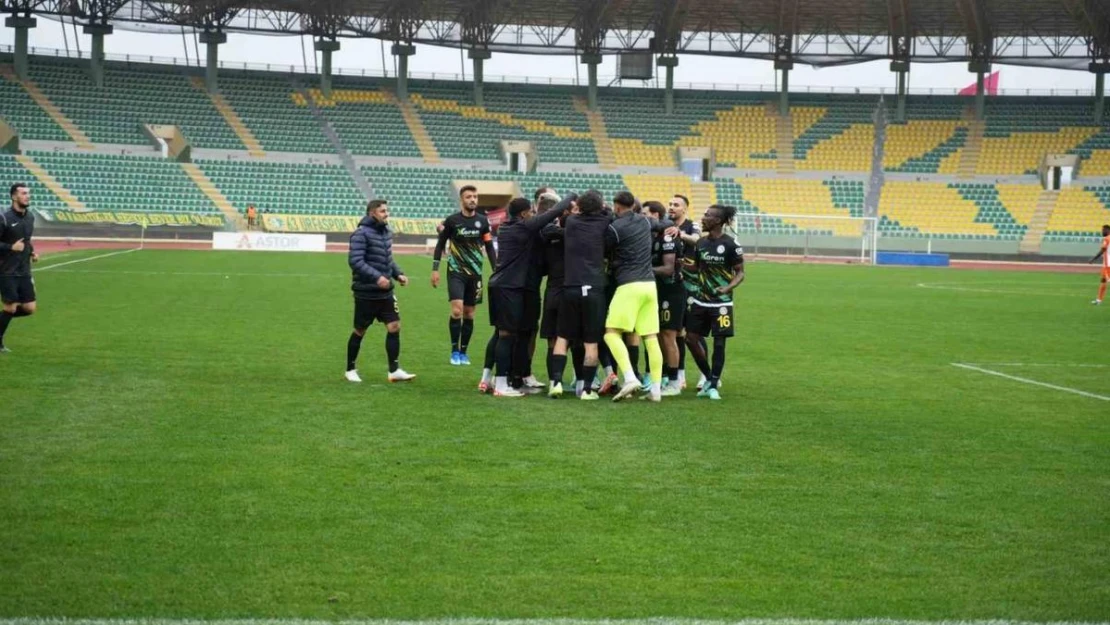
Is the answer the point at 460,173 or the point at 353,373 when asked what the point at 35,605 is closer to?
the point at 353,373

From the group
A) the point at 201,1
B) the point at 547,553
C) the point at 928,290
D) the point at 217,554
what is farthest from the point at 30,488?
the point at 201,1

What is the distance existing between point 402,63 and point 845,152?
2266 centimetres

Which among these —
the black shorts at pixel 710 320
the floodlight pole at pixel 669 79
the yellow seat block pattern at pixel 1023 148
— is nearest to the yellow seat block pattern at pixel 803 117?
the floodlight pole at pixel 669 79

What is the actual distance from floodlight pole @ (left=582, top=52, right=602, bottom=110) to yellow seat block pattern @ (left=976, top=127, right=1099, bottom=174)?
19454 millimetres

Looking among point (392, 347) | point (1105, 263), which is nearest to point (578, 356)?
point (392, 347)

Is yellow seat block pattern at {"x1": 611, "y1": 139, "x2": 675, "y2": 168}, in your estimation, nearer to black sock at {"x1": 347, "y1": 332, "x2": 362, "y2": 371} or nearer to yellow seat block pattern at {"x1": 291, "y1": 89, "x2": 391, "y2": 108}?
yellow seat block pattern at {"x1": 291, "y1": 89, "x2": 391, "y2": 108}

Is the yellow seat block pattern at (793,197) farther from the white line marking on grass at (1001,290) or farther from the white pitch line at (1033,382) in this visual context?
the white pitch line at (1033,382)

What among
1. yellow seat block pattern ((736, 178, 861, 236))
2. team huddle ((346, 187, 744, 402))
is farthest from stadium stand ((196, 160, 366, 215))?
team huddle ((346, 187, 744, 402))

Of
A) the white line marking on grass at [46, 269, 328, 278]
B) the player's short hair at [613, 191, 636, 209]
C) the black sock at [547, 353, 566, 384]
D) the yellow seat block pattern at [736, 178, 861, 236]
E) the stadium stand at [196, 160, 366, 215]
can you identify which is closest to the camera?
the player's short hair at [613, 191, 636, 209]

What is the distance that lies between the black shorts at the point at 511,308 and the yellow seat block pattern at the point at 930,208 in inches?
1975

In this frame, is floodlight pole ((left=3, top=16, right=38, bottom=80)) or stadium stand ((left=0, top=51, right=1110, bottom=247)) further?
floodlight pole ((left=3, top=16, right=38, bottom=80))

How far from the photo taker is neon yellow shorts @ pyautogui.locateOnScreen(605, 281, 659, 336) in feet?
38.5

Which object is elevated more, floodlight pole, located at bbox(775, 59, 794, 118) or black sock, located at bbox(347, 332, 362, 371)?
floodlight pole, located at bbox(775, 59, 794, 118)

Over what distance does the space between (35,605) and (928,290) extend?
30776 mm
